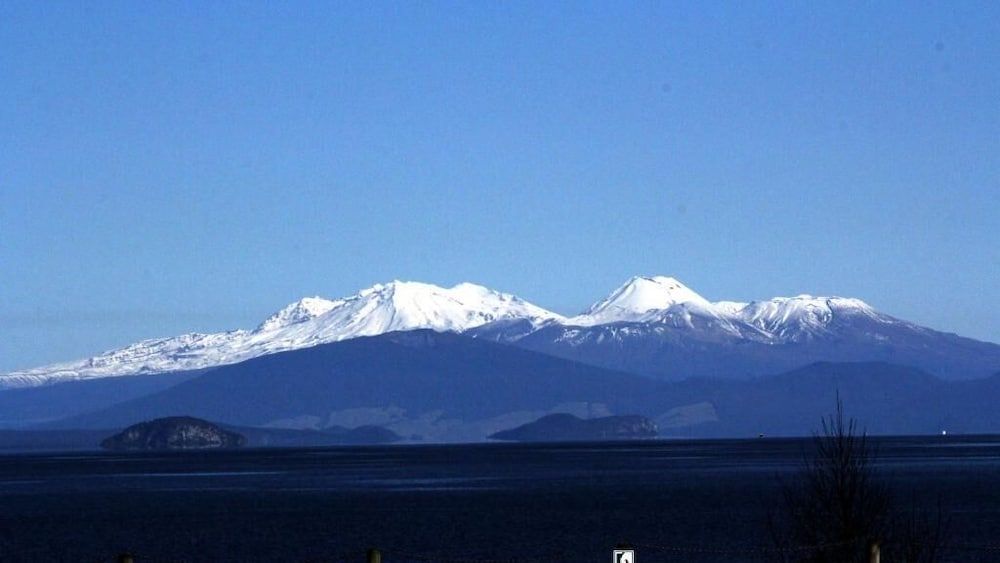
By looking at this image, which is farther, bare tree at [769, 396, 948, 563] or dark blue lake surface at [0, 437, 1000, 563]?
dark blue lake surface at [0, 437, 1000, 563]

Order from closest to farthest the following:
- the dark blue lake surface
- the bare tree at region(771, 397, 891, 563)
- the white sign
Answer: the white sign < the bare tree at region(771, 397, 891, 563) < the dark blue lake surface

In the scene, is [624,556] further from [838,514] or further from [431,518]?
[431,518]

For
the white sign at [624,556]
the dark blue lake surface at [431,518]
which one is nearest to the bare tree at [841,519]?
the white sign at [624,556]

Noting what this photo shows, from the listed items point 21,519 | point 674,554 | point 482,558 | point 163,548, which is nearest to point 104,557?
point 163,548

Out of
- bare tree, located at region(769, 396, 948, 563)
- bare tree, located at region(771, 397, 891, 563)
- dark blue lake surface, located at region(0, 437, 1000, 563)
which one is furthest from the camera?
dark blue lake surface, located at region(0, 437, 1000, 563)

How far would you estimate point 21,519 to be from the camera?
393ft

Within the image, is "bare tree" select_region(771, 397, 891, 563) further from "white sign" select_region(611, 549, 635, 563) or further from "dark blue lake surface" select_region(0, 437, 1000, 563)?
"dark blue lake surface" select_region(0, 437, 1000, 563)

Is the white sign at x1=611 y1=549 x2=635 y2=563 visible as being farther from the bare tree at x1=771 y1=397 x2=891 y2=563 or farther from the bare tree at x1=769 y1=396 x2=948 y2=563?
the bare tree at x1=771 y1=397 x2=891 y2=563

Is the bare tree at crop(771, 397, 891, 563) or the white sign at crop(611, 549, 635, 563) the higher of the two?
the bare tree at crop(771, 397, 891, 563)

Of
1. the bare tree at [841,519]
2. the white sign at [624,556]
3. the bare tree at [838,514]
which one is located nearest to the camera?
the white sign at [624,556]

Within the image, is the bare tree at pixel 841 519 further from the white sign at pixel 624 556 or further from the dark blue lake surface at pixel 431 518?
the dark blue lake surface at pixel 431 518

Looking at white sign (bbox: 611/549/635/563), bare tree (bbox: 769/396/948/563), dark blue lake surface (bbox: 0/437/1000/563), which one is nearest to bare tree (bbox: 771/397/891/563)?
bare tree (bbox: 769/396/948/563)

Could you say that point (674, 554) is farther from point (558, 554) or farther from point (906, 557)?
point (906, 557)

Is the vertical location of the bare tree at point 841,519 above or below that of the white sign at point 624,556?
above
